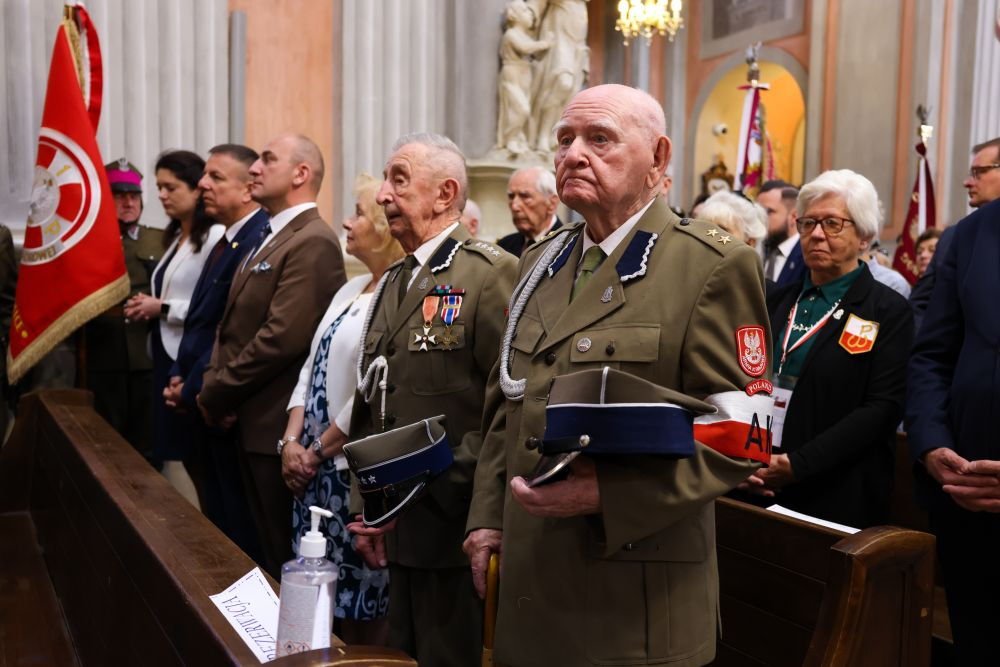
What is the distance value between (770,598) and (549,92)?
492 centimetres

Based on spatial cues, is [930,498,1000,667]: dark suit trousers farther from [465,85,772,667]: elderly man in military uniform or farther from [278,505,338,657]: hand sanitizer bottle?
[278,505,338,657]: hand sanitizer bottle

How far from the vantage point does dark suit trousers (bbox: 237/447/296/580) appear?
3135 millimetres

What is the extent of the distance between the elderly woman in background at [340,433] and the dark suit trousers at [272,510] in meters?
0.28

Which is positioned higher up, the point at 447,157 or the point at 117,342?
the point at 447,157

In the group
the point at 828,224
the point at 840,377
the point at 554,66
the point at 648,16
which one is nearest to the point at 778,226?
the point at 828,224

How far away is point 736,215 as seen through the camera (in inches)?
137

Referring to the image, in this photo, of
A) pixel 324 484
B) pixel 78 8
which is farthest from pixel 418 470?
pixel 78 8

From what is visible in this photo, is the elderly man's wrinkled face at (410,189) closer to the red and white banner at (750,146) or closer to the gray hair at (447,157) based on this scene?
the gray hair at (447,157)

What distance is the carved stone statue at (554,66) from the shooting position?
6.46 metres

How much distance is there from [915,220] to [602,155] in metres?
5.44

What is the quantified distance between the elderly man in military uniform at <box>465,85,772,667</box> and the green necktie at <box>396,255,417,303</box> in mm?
806

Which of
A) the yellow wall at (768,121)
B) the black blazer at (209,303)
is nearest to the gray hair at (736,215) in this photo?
the black blazer at (209,303)

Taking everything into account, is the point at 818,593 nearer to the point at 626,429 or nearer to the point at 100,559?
the point at 626,429

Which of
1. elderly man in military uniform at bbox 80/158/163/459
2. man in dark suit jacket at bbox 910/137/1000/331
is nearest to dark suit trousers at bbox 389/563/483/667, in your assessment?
man in dark suit jacket at bbox 910/137/1000/331
